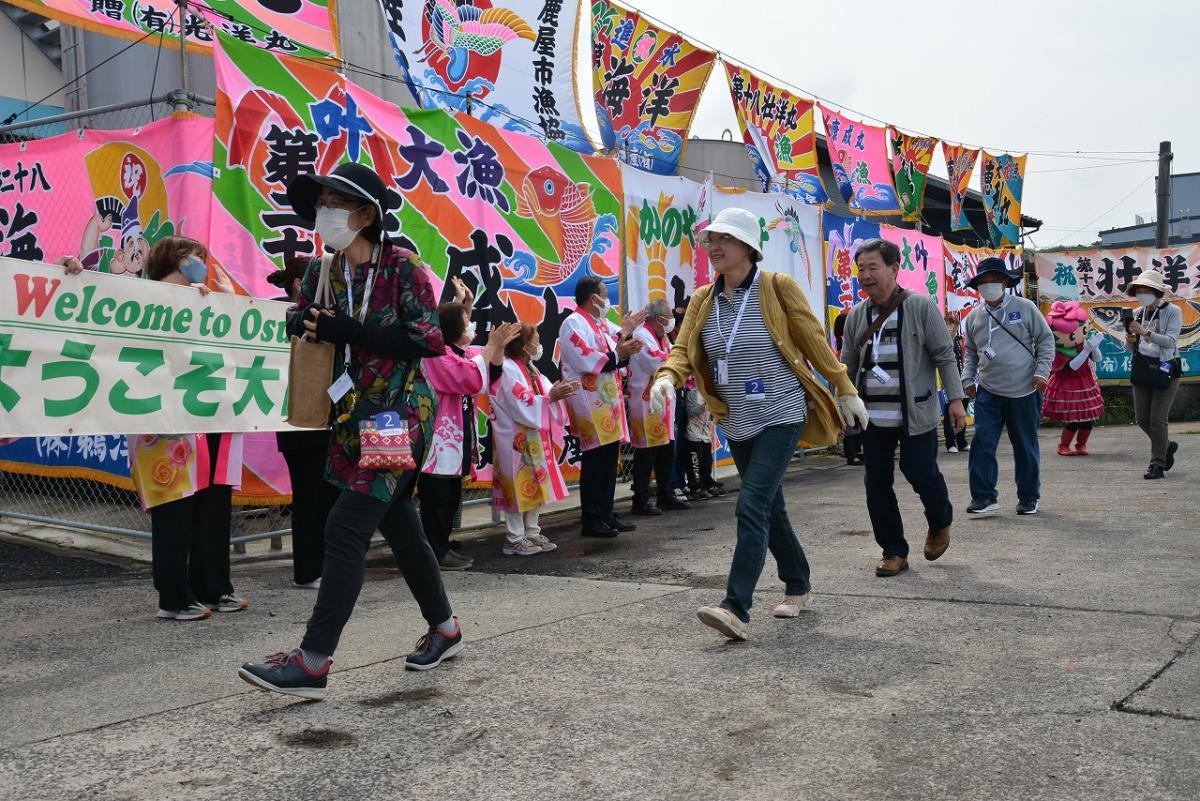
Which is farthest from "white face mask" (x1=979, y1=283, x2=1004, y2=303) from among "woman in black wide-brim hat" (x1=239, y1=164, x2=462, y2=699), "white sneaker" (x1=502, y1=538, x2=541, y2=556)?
"woman in black wide-brim hat" (x1=239, y1=164, x2=462, y2=699)

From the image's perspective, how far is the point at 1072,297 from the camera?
1897cm

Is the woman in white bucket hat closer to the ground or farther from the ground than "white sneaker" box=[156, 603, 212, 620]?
farther from the ground

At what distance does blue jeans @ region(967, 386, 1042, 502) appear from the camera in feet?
25.5

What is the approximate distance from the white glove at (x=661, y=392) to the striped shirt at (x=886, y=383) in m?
1.76

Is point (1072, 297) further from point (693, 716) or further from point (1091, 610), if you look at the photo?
point (693, 716)

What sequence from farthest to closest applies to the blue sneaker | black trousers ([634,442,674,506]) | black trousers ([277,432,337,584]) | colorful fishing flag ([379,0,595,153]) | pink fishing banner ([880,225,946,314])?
1. pink fishing banner ([880,225,946,314])
2. black trousers ([634,442,674,506])
3. colorful fishing flag ([379,0,595,153])
4. black trousers ([277,432,337,584])
5. the blue sneaker

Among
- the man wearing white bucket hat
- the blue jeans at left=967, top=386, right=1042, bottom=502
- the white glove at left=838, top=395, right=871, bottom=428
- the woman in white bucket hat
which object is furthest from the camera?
the woman in white bucket hat

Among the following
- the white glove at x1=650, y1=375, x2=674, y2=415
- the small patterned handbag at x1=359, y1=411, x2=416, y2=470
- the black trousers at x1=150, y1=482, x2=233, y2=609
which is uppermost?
the white glove at x1=650, y1=375, x2=674, y2=415

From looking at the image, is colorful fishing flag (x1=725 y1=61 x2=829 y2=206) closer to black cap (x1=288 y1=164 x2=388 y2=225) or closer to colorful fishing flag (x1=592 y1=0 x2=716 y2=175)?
colorful fishing flag (x1=592 y1=0 x2=716 y2=175)

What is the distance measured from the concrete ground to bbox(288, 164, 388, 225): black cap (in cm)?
176

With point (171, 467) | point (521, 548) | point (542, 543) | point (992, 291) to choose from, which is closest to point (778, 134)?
point (992, 291)

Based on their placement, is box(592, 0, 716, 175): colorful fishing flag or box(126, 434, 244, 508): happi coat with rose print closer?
box(126, 434, 244, 508): happi coat with rose print

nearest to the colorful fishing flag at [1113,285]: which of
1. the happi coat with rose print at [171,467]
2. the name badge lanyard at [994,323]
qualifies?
the name badge lanyard at [994,323]

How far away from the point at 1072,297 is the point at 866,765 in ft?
59.1
